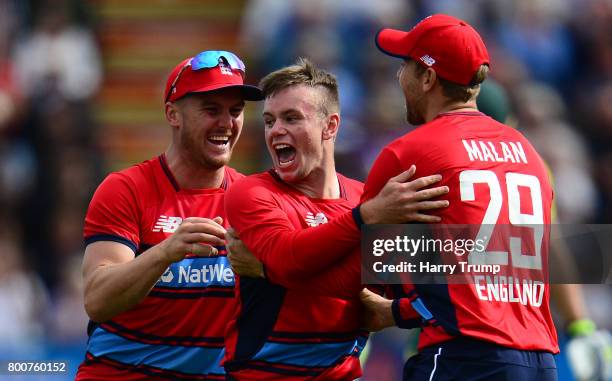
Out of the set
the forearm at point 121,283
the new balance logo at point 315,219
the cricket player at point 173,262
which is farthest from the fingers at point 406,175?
the forearm at point 121,283

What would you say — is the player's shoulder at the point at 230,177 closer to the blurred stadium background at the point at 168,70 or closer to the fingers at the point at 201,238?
the fingers at the point at 201,238

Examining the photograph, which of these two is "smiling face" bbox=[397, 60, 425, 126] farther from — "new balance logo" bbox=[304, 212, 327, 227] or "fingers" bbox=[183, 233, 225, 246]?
"fingers" bbox=[183, 233, 225, 246]

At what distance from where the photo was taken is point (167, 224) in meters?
5.21

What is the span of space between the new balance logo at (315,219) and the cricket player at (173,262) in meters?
0.43

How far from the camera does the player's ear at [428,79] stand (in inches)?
171

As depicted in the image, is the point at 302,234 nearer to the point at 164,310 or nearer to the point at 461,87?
the point at 461,87

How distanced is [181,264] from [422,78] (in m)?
1.53

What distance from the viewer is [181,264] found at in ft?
17.0

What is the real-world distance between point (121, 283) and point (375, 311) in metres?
1.12

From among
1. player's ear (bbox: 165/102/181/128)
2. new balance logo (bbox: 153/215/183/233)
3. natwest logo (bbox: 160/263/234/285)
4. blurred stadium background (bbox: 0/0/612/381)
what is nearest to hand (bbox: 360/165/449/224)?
natwest logo (bbox: 160/263/234/285)

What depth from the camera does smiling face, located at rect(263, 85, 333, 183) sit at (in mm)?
4734

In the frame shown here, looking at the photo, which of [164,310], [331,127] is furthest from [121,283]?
[331,127]

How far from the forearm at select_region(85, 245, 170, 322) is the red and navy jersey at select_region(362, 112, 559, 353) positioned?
40.9 inches

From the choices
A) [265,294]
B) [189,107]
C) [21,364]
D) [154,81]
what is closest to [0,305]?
[21,364]
